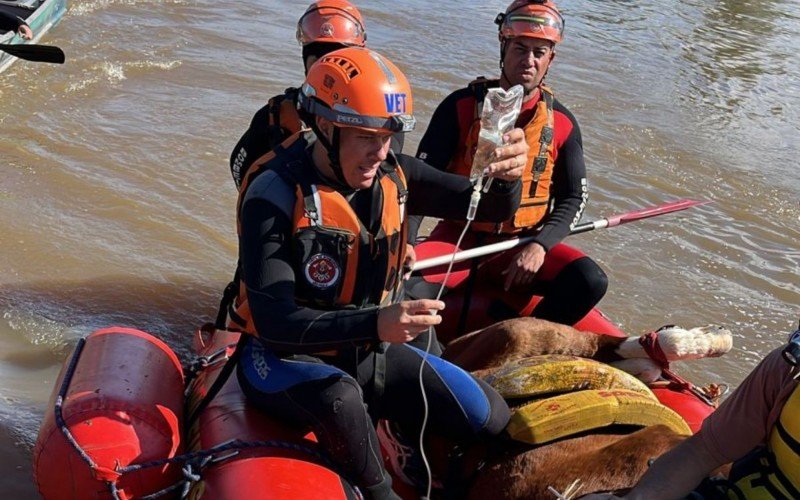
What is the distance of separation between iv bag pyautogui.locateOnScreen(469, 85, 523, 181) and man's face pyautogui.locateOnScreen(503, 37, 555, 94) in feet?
2.06

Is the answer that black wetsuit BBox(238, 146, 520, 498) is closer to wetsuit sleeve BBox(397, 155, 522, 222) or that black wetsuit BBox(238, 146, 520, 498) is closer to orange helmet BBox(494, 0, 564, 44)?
wetsuit sleeve BBox(397, 155, 522, 222)

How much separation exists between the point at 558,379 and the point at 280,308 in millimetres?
1092

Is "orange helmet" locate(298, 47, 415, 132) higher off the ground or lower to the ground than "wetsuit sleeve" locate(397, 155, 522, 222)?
higher

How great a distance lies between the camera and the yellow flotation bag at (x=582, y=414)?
10.4 ft

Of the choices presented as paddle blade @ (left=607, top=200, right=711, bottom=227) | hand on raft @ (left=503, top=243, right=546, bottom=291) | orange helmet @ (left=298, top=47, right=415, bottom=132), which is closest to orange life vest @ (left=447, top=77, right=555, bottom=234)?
hand on raft @ (left=503, top=243, right=546, bottom=291)

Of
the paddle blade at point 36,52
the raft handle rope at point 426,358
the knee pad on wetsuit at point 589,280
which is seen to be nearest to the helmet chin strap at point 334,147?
the raft handle rope at point 426,358

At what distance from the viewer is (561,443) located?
3.17 m

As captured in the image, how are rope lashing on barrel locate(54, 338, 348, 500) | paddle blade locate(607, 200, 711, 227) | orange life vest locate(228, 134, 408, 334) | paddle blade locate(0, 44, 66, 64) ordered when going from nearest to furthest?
1. orange life vest locate(228, 134, 408, 334)
2. rope lashing on barrel locate(54, 338, 348, 500)
3. paddle blade locate(0, 44, 66, 64)
4. paddle blade locate(607, 200, 711, 227)

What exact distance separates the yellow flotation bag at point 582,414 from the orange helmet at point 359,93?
1069mm

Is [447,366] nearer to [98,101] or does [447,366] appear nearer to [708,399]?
[708,399]

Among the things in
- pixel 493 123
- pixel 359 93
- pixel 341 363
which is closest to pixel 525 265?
pixel 493 123

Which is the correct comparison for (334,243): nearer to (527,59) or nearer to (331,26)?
(331,26)

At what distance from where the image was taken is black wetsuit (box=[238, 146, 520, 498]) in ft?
9.27

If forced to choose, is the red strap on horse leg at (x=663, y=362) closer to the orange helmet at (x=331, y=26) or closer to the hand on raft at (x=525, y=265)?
the hand on raft at (x=525, y=265)
